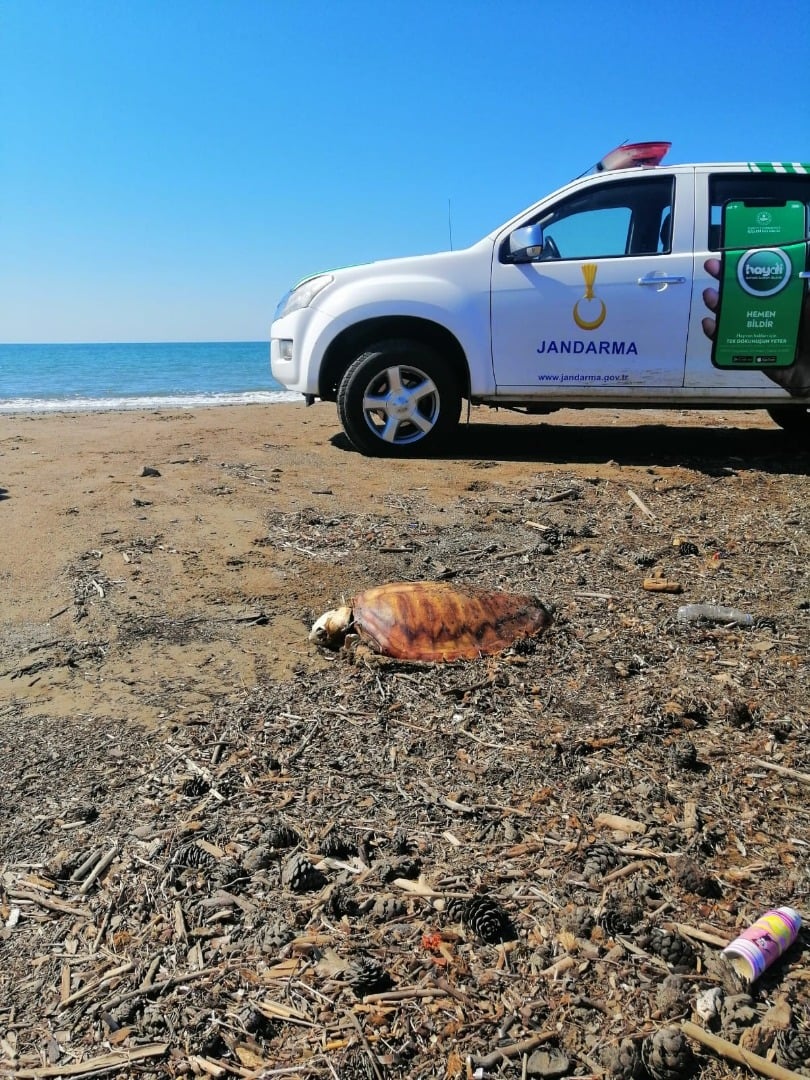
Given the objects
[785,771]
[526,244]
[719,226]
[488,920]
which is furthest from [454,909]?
[719,226]

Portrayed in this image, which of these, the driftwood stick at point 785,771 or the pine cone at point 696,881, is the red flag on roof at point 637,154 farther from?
the pine cone at point 696,881

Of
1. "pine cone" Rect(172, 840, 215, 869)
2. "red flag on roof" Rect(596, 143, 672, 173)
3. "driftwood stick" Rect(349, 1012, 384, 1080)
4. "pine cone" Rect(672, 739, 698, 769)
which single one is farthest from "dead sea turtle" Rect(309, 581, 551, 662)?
"red flag on roof" Rect(596, 143, 672, 173)

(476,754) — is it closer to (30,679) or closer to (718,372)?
(30,679)

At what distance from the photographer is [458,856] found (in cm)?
172

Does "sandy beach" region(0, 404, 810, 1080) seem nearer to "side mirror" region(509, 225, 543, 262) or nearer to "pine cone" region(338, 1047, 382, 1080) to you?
"pine cone" region(338, 1047, 382, 1080)

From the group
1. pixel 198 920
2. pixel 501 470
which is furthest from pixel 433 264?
pixel 198 920

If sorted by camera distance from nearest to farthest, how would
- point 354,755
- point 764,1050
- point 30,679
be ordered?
1. point 764,1050
2. point 354,755
3. point 30,679

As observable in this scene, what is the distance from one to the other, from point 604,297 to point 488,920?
4482 mm

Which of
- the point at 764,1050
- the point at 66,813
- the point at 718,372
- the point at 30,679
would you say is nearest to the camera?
the point at 764,1050

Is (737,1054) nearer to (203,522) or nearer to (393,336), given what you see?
(203,522)

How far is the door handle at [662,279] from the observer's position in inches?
199

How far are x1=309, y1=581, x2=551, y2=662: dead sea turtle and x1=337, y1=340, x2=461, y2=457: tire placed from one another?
2720 mm

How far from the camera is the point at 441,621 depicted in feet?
9.00

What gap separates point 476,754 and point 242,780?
25.0 inches
